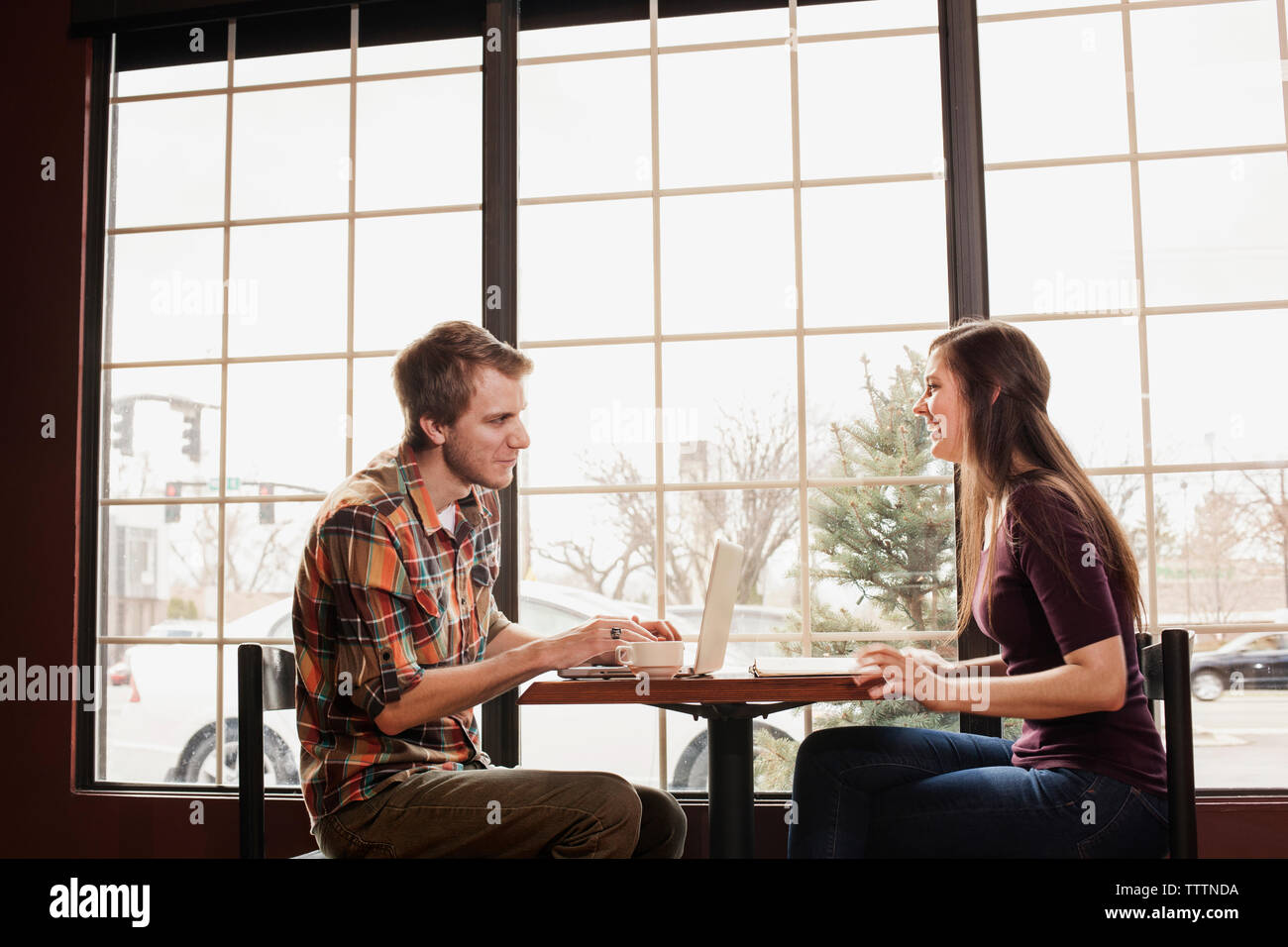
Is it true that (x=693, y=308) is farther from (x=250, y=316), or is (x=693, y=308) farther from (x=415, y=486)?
(x=250, y=316)

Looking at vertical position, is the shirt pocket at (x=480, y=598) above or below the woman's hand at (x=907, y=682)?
above

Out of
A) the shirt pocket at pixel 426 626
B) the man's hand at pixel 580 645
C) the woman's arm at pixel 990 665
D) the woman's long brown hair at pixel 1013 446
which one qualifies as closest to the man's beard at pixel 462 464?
the shirt pocket at pixel 426 626

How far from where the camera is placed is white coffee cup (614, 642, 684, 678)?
1912 millimetres

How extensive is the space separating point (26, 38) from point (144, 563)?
68.7 inches

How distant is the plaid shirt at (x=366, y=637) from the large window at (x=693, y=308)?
3.26ft

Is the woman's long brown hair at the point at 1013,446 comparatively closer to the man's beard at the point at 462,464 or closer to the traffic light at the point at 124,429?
the man's beard at the point at 462,464

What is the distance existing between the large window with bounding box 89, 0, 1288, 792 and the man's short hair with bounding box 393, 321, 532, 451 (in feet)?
2.80

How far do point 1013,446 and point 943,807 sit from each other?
2.25 ft

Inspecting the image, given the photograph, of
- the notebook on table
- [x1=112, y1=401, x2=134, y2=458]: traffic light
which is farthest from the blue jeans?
[x1=112, y1=401, x2=134, y2=458]: traffic light

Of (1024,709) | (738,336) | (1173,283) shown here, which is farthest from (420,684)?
(1173,283)

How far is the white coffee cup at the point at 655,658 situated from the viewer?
6.27 ft

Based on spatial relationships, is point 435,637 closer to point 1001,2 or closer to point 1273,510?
point 1273,510

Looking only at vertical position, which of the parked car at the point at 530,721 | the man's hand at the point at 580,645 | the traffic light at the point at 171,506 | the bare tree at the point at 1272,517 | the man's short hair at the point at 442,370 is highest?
the man's short hair at the point at 442,370
